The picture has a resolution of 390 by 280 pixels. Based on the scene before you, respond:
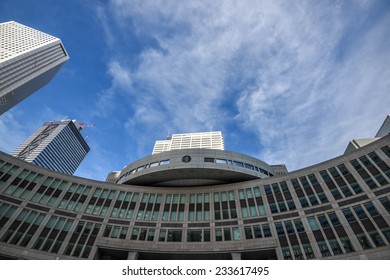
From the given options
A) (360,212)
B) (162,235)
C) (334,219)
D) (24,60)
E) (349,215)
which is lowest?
(162,235)

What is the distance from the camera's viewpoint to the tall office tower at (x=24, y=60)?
119688mm

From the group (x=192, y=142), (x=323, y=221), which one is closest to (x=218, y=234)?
(x=323, y=221)

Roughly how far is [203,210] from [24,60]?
155 metres

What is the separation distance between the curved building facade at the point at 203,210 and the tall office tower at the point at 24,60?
113812 millimetres

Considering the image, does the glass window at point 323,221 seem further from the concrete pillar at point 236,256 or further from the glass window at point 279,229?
the concrete pillar at point 236,256

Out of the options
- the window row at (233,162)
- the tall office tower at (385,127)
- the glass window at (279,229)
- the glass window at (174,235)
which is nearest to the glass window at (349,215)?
the glass window at (279,229)

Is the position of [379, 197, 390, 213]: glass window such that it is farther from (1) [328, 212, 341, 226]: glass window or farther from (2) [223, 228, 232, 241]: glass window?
(2) [223, 228, 232, 241]: glass window

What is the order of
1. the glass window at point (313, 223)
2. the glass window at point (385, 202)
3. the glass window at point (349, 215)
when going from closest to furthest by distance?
the glass window at point (385, 202) < the glass window at point (349, 215) < the glass window at point (313, 223)

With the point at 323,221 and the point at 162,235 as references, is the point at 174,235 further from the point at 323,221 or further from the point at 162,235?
the point at 323,221

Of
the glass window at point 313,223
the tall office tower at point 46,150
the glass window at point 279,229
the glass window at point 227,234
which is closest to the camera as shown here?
the glass window at point 313,223

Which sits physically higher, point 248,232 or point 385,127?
point 385,127

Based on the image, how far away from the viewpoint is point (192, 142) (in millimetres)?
165500

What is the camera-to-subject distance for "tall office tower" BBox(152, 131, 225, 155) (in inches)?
6344
